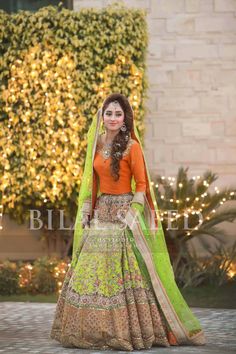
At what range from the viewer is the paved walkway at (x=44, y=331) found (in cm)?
665

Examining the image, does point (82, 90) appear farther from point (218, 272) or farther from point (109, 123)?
point (109, 123)

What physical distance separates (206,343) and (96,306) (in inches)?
35.8

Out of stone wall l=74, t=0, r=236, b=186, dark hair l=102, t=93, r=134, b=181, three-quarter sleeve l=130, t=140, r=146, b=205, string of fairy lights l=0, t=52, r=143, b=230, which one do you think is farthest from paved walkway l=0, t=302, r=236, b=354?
stone wall l=74, t=0, r=236, b=186

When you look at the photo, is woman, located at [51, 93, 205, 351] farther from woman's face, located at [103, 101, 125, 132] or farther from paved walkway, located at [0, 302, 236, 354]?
paved walkway, located at [0, 302, 236, 354]

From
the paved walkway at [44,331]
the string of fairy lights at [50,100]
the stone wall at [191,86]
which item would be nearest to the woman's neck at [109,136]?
the paved walkway at [44,331]

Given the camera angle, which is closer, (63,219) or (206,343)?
(206,343)

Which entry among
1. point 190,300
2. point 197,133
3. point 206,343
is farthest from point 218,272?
point 206,343

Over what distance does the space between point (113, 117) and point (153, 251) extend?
98cm

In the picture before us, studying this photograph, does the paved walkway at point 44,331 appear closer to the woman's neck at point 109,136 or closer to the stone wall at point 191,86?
the woman's neck at point 109,136

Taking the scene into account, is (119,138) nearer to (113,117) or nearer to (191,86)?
(113,117)

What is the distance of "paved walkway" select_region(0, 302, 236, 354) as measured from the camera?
6.65m

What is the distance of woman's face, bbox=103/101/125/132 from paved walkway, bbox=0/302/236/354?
1.56 meters

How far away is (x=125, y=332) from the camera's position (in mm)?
6570

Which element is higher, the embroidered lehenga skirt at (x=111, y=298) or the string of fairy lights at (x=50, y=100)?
the string of fairy lights at (x=50, y=100)
